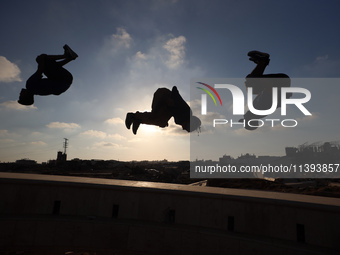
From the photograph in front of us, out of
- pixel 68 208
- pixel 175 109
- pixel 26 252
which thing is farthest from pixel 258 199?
pixel 26 252

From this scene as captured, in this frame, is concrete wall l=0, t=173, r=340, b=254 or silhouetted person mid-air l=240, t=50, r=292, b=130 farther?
concrete wall l=0, t=173, r=340, b=254

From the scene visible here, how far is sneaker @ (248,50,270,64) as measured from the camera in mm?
7242

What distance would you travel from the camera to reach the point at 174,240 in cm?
1080

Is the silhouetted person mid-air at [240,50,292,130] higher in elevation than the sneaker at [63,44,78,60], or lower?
lower

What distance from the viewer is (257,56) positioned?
7.32 m

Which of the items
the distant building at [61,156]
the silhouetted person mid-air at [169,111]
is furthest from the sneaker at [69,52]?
the distant building at [61,156]

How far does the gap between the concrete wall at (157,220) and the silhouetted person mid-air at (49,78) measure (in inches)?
264

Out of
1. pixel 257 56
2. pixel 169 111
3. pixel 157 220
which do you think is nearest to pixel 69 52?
pixel 169 111

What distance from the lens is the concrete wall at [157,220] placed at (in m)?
9.50

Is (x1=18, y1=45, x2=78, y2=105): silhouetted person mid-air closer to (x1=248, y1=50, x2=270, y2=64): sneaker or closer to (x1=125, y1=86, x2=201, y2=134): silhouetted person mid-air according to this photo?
(x1=125, y1=86, x2=201, y2=134): silhouetted person mid-air

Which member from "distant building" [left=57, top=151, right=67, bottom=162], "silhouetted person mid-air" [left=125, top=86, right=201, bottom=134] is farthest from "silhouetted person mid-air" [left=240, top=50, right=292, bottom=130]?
"distant building" [left=57, top=151, right=67, bottom=162]

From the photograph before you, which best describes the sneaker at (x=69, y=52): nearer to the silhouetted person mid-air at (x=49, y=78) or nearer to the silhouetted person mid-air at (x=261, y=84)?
the silhouetted person mid-air at (x=49, y=78)

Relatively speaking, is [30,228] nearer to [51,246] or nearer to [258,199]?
[51,246]

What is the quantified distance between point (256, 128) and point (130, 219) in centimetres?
964
